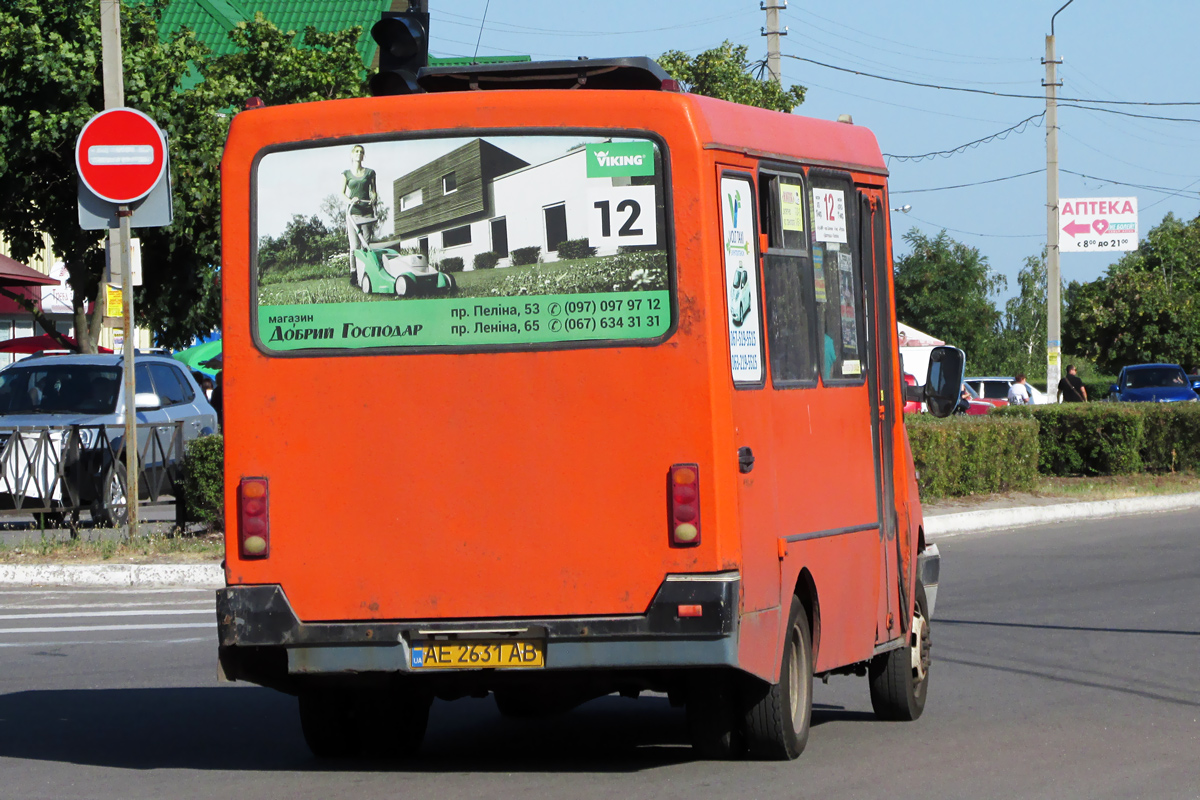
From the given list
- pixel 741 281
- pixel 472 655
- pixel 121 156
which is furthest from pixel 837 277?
pixel 121 156

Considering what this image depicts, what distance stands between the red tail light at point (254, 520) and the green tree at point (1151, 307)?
210 feet

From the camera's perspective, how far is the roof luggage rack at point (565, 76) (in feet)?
23.1

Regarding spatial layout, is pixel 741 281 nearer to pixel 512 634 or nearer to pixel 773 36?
pixel 512 634

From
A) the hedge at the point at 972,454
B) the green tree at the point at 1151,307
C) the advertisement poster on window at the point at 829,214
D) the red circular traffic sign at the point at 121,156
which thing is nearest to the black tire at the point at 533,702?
the advertisement poster on window at the point at 829,214

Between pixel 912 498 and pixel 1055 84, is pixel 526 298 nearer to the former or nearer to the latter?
pixel 912 498

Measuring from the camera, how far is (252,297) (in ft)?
22.8

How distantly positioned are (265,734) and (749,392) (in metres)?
3.11

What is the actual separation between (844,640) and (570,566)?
162 cm

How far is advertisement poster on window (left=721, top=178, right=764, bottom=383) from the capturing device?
266 inches

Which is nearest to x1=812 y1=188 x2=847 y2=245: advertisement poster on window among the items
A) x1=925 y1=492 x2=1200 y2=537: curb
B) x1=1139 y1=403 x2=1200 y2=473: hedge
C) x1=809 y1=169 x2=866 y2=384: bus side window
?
x1=809 y1=169 x2=866 y2=384: bus side window

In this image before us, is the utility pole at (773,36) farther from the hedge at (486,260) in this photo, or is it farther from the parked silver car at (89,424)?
Result: the hedge at (486,260)

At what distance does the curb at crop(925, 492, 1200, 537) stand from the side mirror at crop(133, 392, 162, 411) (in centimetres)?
833

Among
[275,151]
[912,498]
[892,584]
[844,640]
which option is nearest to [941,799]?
[844,640]

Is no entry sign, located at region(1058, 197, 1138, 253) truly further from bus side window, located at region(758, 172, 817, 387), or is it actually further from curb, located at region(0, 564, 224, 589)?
bus side window, located at region(758, 172, 817, 387)
